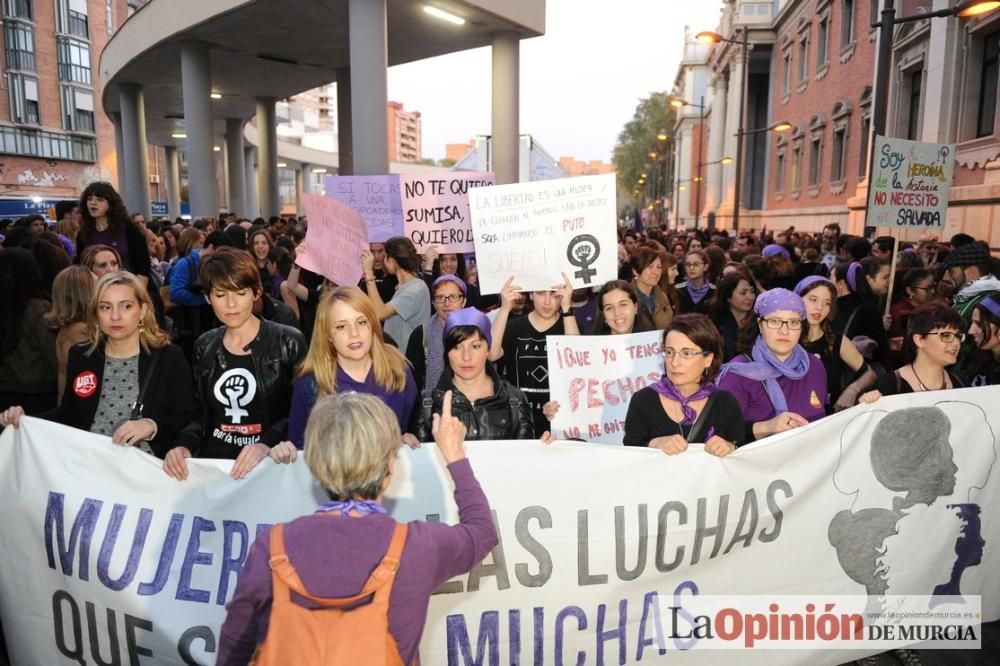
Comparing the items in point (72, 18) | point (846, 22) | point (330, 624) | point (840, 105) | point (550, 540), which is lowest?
point (550, 540)

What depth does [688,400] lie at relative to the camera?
3162 millimetres

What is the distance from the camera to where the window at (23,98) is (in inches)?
1930

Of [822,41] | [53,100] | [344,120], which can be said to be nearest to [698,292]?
[344,120]

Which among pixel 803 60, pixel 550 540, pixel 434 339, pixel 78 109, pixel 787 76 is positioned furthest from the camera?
pixel 78 109

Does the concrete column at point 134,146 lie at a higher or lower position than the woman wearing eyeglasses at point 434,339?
higher

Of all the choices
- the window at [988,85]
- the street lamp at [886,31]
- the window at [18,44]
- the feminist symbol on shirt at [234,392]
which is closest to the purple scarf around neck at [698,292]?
the street lamp at [886,31]

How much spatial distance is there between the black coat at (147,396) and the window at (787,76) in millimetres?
34233

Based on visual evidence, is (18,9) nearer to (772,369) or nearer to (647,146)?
(647,146)

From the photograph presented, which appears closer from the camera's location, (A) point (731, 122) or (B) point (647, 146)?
(A) point (731, 122)

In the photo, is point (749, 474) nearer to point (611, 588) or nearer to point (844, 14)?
point (611, 588)

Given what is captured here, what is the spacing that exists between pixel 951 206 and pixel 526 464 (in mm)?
12765

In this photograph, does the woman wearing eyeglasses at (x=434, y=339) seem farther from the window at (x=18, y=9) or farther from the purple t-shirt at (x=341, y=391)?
the window at (x=18, y=9)

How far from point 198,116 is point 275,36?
2.28 m

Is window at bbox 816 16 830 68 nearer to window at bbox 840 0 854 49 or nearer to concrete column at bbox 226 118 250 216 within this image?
window at bbox 840 0 854 49
